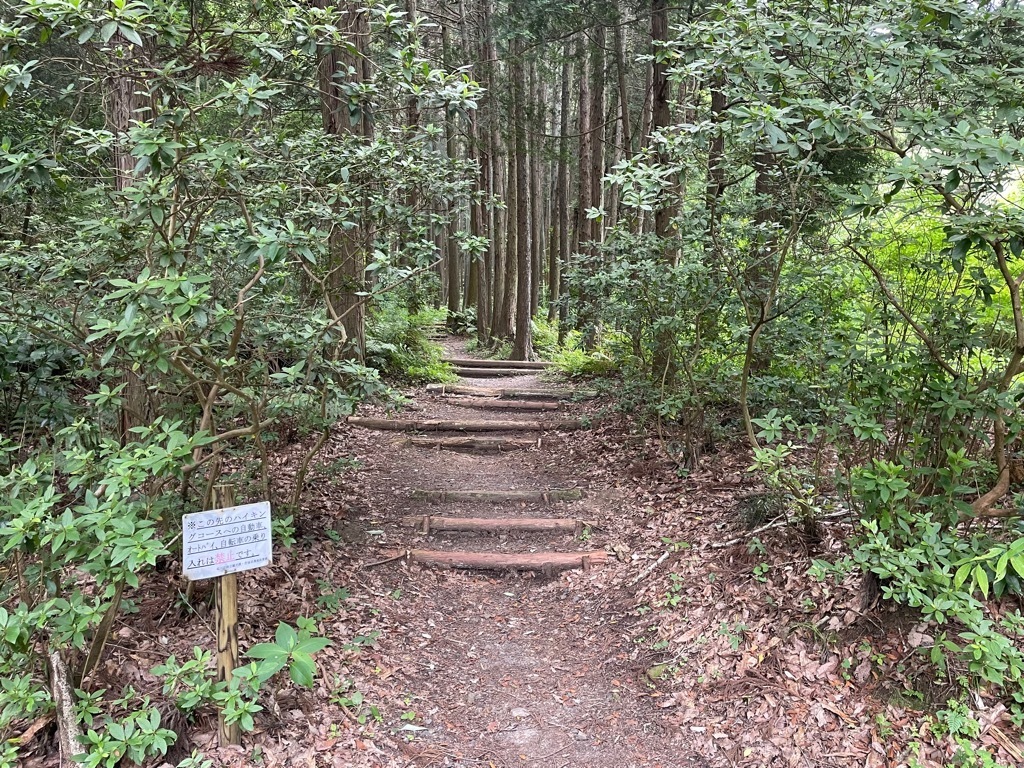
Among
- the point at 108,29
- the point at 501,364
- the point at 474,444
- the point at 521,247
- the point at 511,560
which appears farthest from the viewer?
the point at 521,247

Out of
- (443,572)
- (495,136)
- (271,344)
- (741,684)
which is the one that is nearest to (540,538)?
(443,572)

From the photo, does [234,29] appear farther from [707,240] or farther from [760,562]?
[760,562]

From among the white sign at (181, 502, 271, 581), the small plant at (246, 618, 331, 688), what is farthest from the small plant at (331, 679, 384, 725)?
the white sign at (181, 502, 271, 581)

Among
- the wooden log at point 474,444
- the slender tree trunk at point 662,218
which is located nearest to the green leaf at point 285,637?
the slender tree trunk at point 662,218

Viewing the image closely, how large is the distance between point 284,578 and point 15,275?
8.68ft

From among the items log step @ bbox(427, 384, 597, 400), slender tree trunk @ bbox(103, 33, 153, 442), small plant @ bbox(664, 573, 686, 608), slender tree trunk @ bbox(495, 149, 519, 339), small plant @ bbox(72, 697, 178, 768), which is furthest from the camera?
slender tree trunk @ bbox(495, 149, 519, 339)

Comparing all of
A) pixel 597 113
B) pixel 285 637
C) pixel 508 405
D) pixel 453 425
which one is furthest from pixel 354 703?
pixel 597 113

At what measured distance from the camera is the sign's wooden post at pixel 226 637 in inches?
117

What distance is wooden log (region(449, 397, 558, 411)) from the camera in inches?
399

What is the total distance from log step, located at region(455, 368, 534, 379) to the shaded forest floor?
7.00 m

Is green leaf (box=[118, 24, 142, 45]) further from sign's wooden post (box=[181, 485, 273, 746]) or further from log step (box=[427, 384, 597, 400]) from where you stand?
log step (box=[427, 384, 597, 400])

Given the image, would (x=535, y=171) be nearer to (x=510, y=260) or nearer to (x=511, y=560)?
(x=510, y=260)

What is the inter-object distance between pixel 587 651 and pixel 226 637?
2.49 metres

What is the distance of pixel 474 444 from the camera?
27.7 ft
